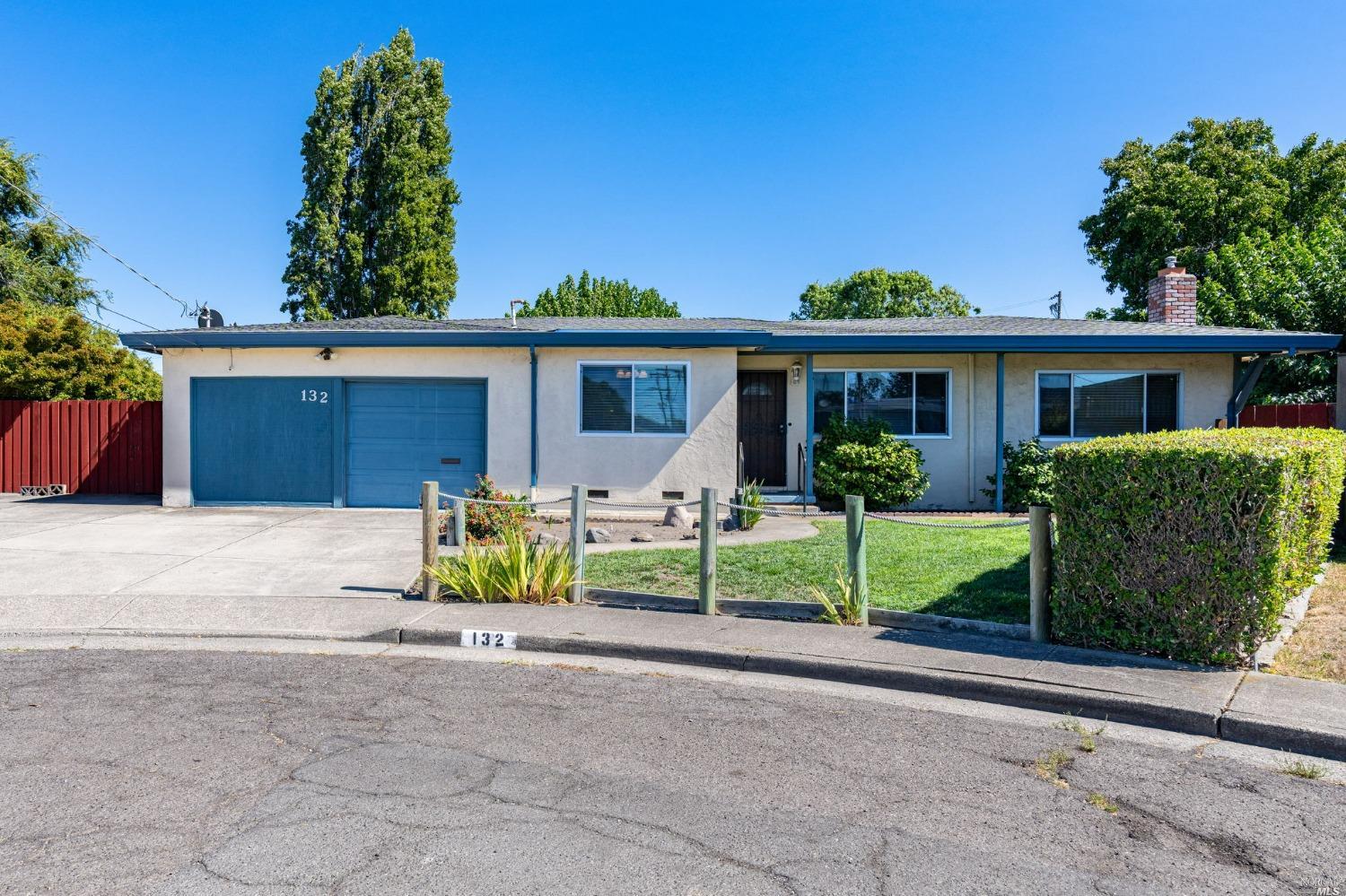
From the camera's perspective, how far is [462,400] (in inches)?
568

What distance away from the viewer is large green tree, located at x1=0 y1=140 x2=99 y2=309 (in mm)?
30141

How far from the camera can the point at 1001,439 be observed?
46.9 ft

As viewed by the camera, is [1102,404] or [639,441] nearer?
[639,441]

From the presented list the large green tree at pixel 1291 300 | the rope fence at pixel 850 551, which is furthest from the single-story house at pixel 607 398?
the rope fence at pixel 850 551

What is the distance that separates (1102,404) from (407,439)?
39.7 feet

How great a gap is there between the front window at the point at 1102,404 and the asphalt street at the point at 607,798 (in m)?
11.3

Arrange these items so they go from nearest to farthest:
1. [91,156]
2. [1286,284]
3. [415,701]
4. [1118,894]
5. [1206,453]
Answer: [1118,894], [415,701], [1206,453], [1286,284], [91,156]

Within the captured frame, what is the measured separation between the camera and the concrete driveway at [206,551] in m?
8.49

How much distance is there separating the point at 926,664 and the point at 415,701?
11.0ft

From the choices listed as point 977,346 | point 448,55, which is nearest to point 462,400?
point 977,346

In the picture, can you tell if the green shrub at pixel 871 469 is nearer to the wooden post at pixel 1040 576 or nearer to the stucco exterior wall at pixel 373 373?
the stucco exterior wall at pixel 373 373

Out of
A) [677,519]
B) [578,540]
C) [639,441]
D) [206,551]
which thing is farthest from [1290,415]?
[206,551]

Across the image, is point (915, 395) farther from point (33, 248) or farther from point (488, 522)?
point (33, 248)

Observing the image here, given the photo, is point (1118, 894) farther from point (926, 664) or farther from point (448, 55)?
point (448, 55)
